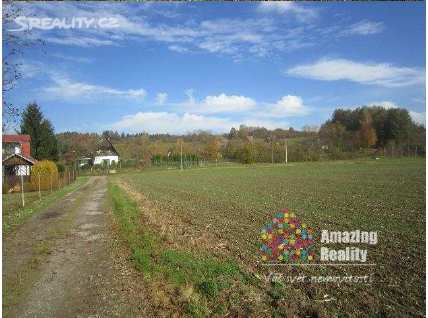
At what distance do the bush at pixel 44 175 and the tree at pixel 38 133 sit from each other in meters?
10.5

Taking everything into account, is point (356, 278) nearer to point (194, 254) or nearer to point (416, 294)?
point (416, 294)

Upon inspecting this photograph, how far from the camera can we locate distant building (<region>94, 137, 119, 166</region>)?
86338mm

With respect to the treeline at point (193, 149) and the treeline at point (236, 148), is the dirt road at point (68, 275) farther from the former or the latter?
the treeline at point (193, 149)

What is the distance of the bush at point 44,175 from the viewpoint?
30641 mm

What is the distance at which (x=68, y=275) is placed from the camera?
710cm

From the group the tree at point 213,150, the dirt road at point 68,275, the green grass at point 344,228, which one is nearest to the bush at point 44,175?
the green grass at point 344,228

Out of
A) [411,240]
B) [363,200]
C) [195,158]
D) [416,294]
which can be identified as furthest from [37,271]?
[195,158]

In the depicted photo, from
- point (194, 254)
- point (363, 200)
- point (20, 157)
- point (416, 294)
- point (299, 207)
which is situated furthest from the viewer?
point (20, 157)

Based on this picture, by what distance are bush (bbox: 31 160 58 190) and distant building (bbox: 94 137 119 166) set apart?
178 ft

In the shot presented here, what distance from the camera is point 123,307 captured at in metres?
5.59

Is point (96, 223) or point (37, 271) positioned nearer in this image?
point (37, 271)

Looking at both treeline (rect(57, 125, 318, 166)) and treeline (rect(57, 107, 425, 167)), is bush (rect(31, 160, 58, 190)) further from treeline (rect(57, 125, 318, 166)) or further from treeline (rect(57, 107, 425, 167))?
treeline (rect(57, 125, 318, 166))

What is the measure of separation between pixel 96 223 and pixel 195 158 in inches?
2940

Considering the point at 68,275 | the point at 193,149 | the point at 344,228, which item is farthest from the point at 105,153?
the point at 68,275
